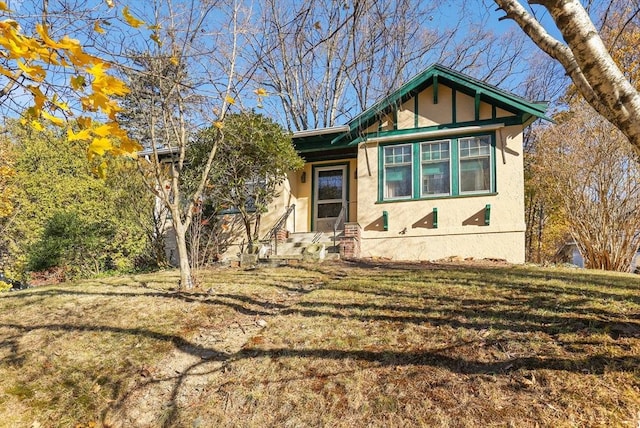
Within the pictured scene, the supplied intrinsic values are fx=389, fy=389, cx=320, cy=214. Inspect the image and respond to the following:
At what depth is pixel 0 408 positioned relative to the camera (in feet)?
10.5

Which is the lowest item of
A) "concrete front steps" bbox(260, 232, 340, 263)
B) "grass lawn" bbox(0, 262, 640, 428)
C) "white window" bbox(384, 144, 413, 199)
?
"grass lawn" bbox(0, 262, 640, 428)

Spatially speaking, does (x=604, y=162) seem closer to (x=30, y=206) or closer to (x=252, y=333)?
(x=252, y=333)

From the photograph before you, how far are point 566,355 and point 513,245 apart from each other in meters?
7.48

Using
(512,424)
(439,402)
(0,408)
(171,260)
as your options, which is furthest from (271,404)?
(171,260)

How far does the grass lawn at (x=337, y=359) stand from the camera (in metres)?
2.72

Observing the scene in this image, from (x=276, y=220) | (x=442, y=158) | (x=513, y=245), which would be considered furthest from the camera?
(x=276, y=220)

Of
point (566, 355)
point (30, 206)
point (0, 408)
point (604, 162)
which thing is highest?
point (604, 162)

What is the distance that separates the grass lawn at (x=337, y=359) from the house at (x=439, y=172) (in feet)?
16.1

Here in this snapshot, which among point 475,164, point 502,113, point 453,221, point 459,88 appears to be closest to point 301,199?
point 453,221

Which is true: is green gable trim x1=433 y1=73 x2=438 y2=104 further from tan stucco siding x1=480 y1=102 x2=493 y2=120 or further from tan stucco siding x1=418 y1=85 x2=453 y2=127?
tan stucco siding x1=480 y1=102 x2=493 y2=120

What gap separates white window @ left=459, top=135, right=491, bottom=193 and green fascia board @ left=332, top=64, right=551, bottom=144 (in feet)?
3.33

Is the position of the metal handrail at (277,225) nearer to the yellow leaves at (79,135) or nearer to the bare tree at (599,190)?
the bare tree at (599,190)

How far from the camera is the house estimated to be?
10125 millimetres

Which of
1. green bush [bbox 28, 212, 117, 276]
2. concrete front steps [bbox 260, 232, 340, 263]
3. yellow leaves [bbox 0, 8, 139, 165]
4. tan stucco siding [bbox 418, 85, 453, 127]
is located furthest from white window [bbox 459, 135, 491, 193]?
green bush [bbox 28, 212, 117, 276]
